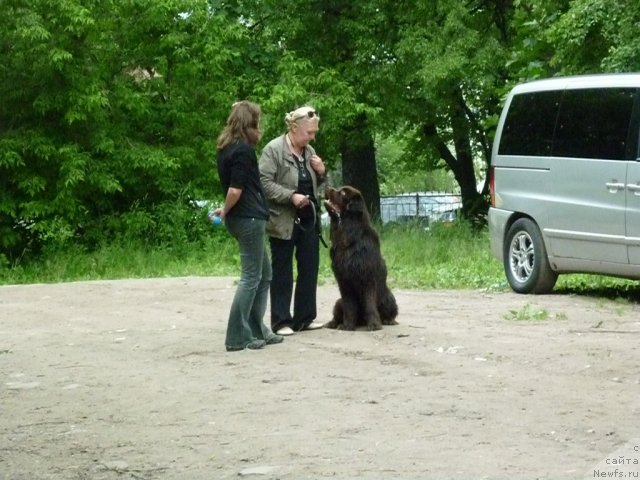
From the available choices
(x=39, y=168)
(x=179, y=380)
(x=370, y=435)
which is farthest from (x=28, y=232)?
(x=370, y=435)

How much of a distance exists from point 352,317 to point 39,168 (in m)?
12.9

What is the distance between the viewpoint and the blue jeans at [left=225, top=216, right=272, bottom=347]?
423 inches

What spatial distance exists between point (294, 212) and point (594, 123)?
4007mm

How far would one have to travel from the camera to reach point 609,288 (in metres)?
15.7

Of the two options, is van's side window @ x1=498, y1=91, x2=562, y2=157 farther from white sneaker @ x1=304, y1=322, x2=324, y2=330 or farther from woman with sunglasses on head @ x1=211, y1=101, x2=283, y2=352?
woman with sunglasses on head @ x1=211, y1=101, x2=283, y2=352

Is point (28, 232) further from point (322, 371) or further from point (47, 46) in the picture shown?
point (322, 371)

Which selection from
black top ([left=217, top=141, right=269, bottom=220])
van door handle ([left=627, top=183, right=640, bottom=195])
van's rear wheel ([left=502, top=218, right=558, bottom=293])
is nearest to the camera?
black top ([left=217, top=141, right=269, bottom=220])

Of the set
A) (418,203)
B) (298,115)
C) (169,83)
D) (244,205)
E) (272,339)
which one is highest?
(169,83)

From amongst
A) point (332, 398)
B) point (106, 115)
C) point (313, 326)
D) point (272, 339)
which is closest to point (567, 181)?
point (313, 326)

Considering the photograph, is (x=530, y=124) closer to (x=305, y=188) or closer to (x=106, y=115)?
(x=305, y=188)

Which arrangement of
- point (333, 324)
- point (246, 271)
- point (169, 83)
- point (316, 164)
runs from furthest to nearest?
point (169, 83) < point (333, 324) < point (316, 164) < point (246, 271)

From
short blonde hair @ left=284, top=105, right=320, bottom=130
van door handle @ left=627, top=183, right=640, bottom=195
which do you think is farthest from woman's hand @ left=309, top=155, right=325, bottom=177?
van door handle @ left=627, top=183, right=640, bottom=195

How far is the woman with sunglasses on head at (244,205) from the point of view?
1065 cm

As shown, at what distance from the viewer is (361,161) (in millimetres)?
33219
